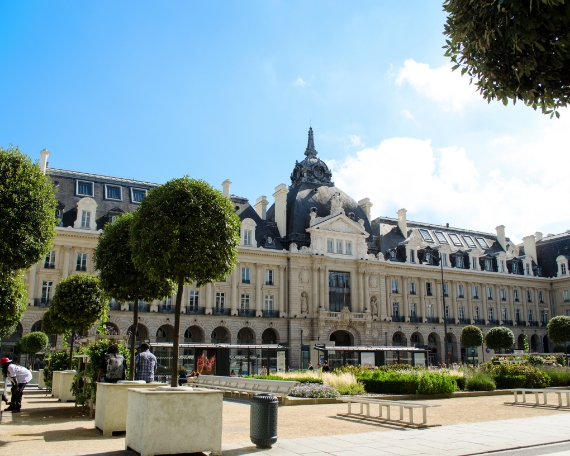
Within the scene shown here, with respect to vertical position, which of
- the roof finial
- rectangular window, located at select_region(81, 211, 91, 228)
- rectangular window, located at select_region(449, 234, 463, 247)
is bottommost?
rectangular window, located at select_region(81, 211, 91, 228)

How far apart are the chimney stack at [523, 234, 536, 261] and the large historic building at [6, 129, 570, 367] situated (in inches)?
75.1

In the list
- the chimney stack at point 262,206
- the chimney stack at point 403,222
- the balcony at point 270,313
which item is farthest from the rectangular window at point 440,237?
the balcony at point 270,313

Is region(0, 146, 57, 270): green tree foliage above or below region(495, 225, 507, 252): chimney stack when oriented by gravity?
below

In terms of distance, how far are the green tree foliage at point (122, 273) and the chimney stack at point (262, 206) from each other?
42.0 m

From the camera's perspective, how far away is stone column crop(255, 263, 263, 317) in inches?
2116

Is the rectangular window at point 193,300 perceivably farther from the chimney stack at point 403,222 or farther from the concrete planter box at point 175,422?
the concrete planter box at point 175,422

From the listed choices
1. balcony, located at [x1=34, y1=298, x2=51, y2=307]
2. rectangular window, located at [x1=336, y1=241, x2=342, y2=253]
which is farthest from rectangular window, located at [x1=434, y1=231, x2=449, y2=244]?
balcony, located at [x1=34, y1=298, x2=51, y2=307]

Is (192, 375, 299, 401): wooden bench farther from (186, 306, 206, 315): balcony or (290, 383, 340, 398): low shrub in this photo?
(186, 306, 206, 315): balcony

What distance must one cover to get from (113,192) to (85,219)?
449 centimetres

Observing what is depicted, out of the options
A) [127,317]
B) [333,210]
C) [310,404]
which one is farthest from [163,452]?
[333,210]

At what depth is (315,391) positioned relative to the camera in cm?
2191

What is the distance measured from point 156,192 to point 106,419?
18.2 feet

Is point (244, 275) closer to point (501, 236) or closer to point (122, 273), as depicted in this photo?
point (122, 273)

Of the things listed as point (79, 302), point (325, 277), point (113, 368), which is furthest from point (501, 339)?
point (113, 368)
